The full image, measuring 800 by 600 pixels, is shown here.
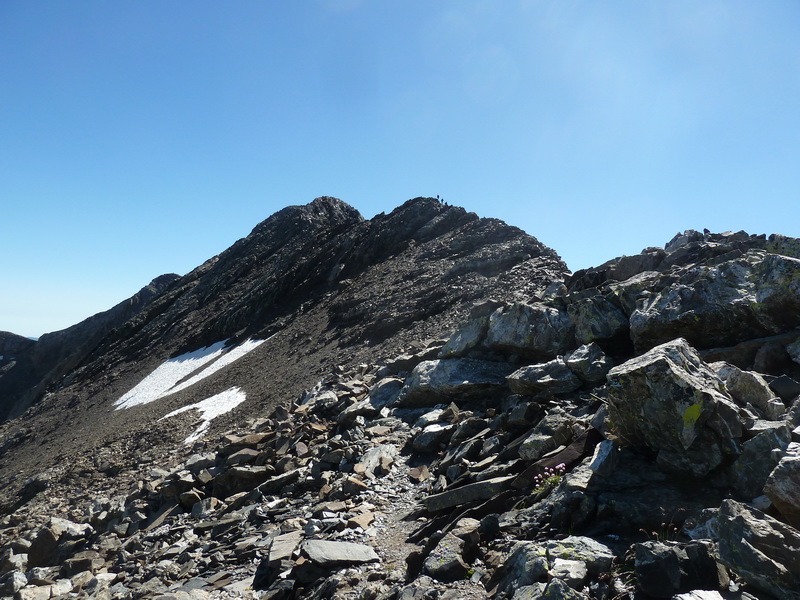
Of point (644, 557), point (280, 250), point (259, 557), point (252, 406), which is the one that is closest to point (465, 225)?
point (252, 406)

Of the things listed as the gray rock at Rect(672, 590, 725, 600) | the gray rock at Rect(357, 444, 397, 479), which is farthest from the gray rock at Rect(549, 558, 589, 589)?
the gray rock at Rect(357, 444, 397, 479)

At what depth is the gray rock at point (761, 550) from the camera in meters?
4.44

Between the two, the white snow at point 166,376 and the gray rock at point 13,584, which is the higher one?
the white snow at point 166,376

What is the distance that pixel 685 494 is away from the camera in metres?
6.38

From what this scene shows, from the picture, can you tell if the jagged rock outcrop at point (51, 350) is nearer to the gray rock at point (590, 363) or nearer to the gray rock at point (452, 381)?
the gray rock at point (452, 381)

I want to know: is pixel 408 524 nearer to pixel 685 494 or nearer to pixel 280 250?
pixel 685 494

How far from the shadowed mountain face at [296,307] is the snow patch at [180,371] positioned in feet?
5.28

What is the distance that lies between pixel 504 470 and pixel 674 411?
3.29 meters

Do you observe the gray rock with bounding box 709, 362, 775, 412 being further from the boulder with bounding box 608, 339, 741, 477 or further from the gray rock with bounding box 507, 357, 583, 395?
the gray rock with bounding box 507, 357, 583, 395

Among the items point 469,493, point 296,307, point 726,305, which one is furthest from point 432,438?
point 296,307

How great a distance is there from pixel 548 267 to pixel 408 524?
24.6 metres

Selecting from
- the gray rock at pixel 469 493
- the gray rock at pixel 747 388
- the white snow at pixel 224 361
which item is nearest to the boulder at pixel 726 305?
the gray rock at pixel 747 388

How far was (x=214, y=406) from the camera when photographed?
2969cm

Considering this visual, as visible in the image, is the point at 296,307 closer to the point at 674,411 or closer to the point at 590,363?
the point at 590,363
